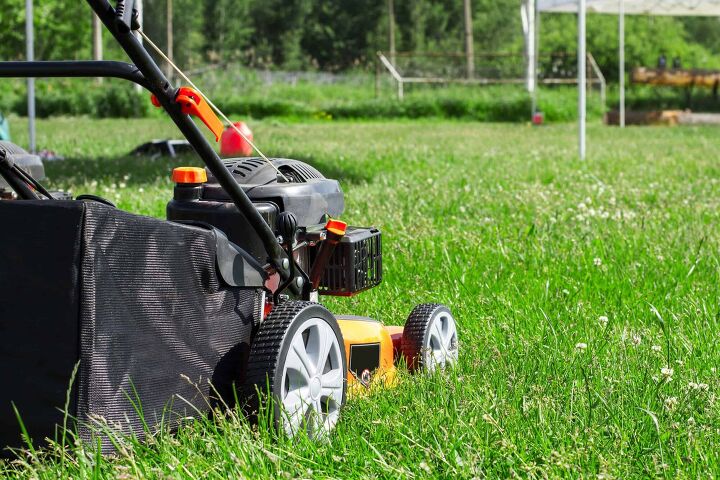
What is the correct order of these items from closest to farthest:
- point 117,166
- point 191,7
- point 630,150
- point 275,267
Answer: point 275,267, point 117,166, point 630,150, point 191,7

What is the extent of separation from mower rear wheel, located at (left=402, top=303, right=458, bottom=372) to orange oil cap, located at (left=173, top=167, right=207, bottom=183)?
0.66 meters

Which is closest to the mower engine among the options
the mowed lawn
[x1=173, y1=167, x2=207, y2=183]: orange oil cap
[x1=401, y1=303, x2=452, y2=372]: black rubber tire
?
[x1=173, y1=167, x2=207, y2=183]: orange oil cap

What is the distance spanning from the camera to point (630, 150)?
1097 cm

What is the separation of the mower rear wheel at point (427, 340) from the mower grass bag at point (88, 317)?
791mm

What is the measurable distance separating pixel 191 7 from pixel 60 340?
5622 centimetres

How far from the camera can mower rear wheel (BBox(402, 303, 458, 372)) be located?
2.50 m

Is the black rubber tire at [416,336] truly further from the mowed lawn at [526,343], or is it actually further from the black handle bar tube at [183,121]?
the black handle bar tube at [183,121]

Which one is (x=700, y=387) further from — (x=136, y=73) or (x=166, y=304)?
(x=136, y=73)

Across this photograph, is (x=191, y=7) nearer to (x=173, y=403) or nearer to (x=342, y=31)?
(x=342, y=31)

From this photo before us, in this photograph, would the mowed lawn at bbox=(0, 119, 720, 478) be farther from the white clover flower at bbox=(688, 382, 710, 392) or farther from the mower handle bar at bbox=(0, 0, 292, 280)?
the mower handle bar at bbox=(0, 0, 292, 280)

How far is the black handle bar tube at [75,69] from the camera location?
5.77 ft

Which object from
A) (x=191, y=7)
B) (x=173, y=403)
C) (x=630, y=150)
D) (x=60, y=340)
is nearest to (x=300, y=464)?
(x=173, y=403)

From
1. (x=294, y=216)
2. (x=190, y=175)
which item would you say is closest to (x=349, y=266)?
(x=294, y=216)

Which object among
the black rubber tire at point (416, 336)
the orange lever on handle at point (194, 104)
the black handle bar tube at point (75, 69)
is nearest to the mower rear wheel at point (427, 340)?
the black rubber tire at point (416, 336)
